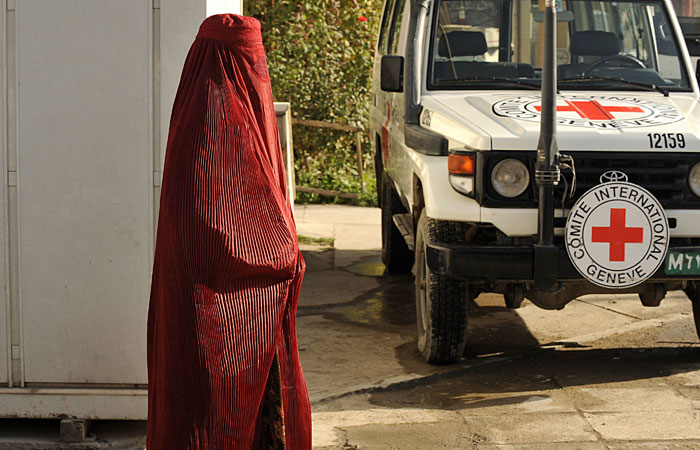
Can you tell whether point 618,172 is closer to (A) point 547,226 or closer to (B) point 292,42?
(A) point 547,226

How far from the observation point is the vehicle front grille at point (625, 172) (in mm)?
5398

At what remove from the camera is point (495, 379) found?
19.1 feet

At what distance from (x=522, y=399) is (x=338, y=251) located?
4.40 metres

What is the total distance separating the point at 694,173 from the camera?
18.0ft

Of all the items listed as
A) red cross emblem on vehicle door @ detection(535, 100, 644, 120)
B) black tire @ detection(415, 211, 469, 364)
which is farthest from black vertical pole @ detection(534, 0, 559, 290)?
black tire @ detection(415, 211, 469, 364)

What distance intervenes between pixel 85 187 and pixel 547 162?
7.44 ft

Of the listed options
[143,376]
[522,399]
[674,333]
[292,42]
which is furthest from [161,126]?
[292,42]

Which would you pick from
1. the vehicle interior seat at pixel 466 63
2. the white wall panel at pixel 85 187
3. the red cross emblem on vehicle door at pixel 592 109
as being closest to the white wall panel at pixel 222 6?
the white wall panel at pixel 85 187

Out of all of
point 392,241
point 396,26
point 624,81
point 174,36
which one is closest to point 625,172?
point 624,81

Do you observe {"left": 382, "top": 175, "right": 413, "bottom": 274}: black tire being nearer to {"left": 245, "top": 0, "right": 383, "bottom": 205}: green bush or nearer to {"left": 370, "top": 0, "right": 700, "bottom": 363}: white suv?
{"left": 370, "top": 0, "right": 700, "bottom": 363}: white suv

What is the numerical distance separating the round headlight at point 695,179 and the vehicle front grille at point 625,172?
0.7 inches

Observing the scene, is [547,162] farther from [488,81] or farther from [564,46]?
[564,46]

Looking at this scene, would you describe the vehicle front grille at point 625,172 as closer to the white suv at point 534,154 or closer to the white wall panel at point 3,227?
the white suv at point 534,154

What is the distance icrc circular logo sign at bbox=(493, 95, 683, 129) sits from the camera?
219 inches
